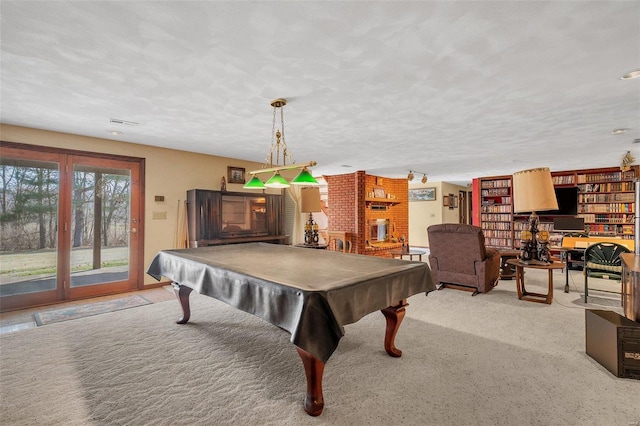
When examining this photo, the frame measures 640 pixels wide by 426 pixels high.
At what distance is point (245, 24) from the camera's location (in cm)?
182

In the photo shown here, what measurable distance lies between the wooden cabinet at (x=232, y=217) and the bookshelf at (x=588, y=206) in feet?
19.8

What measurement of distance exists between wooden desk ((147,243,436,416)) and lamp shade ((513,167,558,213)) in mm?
1781

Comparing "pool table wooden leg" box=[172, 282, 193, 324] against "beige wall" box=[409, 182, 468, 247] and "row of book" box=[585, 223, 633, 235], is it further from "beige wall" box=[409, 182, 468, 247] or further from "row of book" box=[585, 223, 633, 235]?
"beige wall" box=[409, 182, 468, 247]

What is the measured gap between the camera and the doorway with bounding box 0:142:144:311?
3.84 meters

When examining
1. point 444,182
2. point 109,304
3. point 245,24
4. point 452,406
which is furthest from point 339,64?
point 444,182

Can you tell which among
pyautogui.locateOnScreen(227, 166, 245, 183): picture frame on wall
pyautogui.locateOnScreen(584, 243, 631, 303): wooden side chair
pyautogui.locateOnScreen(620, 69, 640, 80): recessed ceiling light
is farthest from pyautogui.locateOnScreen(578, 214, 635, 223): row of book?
pyautogui.locateOnScreen(227, 166, 245, 183): picture frame on wall

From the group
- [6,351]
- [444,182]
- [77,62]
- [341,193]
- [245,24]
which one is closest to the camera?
[245,24]

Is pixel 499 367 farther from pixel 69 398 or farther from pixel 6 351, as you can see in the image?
pixel 6 351

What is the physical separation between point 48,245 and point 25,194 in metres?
0.71

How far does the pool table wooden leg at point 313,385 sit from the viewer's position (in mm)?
1789

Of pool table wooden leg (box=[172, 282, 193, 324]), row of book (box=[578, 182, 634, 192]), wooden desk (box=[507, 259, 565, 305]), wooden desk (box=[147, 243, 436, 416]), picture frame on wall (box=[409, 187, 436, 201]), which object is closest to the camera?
wooden desk (box=[147, 243, 436, 416])

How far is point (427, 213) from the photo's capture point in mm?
10758

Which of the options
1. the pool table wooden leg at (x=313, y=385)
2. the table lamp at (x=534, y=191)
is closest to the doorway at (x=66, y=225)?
the pool table wooden leg at (x=313, y=385)

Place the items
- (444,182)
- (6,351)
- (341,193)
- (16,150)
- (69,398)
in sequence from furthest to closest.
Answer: (444,182) → (341,193) → (16,150) → (6,351) → (69,398)
